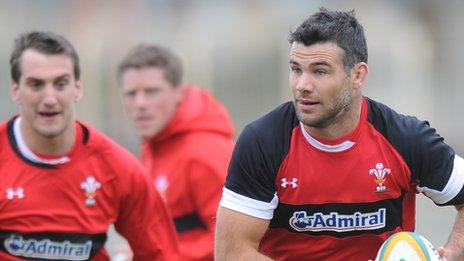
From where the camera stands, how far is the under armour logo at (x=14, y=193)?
6.96m

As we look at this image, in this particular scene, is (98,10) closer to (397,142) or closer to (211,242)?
(211,242)

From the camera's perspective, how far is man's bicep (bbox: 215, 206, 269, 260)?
604cm

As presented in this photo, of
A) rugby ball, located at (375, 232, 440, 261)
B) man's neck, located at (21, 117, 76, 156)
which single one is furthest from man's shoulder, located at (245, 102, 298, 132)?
man's neck, located at (21, 117, 76, 156)

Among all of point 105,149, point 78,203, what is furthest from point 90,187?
point 105,149

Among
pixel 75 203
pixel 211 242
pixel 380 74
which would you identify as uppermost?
pixel 75 203

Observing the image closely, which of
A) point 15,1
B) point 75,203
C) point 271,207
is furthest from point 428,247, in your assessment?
point 15,1

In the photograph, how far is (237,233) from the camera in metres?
6.05

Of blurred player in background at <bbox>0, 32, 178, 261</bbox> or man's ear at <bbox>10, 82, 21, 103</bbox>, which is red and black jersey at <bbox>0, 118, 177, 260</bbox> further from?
man's ear at <bbox>10, 82, 21, 103</bbox>

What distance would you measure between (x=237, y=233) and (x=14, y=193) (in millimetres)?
1553

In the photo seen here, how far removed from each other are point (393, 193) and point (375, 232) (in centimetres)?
22

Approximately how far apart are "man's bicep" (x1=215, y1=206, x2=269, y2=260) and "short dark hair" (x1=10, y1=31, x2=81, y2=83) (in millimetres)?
1680

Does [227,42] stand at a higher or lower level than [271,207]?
lower

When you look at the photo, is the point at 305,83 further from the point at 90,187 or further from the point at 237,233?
the point at 90,187

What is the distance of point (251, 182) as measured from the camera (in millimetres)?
6035
